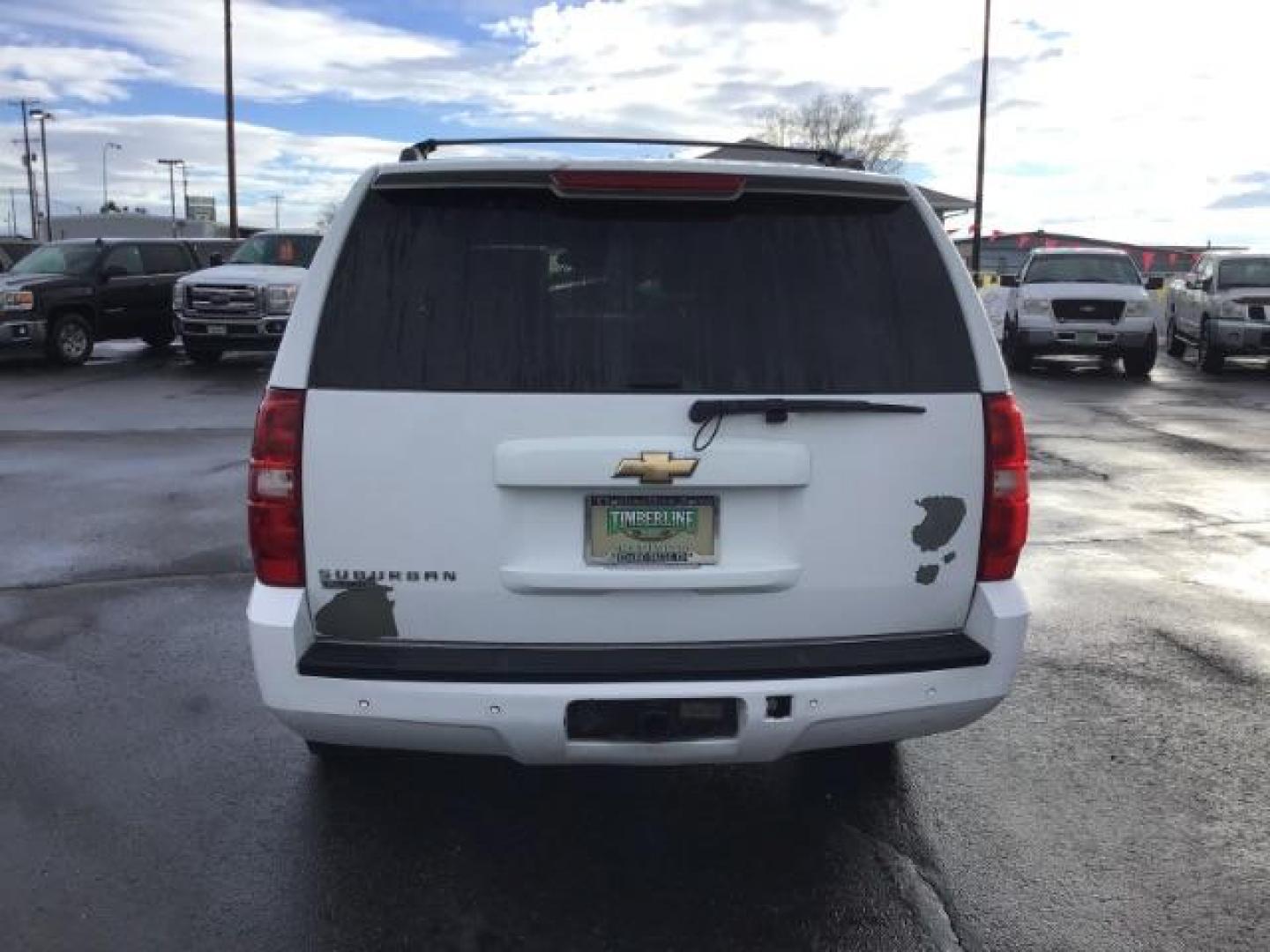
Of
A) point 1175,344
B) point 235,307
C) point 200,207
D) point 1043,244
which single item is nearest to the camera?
point 235,307

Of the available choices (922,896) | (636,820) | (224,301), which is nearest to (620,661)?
(636,820)

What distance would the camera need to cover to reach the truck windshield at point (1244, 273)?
18.9 meters

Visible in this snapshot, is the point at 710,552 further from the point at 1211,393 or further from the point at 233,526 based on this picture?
the point at 1211,393

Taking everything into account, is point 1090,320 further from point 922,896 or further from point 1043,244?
point 1043,244

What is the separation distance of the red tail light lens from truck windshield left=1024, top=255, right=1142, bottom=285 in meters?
17.2

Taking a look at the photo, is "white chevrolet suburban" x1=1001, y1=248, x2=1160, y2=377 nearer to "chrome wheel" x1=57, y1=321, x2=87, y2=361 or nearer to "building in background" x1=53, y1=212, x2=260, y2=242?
"chrome wheel" x1=57, y1=321, x2=87, y2=361

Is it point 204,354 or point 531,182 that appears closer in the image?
point 531,182

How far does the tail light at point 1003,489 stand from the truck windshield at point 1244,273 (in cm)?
1834

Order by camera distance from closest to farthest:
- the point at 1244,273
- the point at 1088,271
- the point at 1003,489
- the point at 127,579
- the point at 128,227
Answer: the point at 1003,489, the point at 127,579, the point at 1088,271, the point at 1244,273, the point at 128,227

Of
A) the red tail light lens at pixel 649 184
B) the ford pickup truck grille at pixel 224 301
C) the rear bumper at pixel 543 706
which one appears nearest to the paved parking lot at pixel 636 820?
the rear bumper at pixel 543 706

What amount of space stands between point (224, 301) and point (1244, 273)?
1637 cm

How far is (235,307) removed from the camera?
55.6 feet

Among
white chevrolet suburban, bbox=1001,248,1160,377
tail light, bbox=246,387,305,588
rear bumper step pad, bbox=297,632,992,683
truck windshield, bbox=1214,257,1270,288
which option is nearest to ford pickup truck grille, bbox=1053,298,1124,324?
white chevrolet suburban, bbox=1001,248,1160,377

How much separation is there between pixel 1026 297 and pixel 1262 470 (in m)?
8.85
